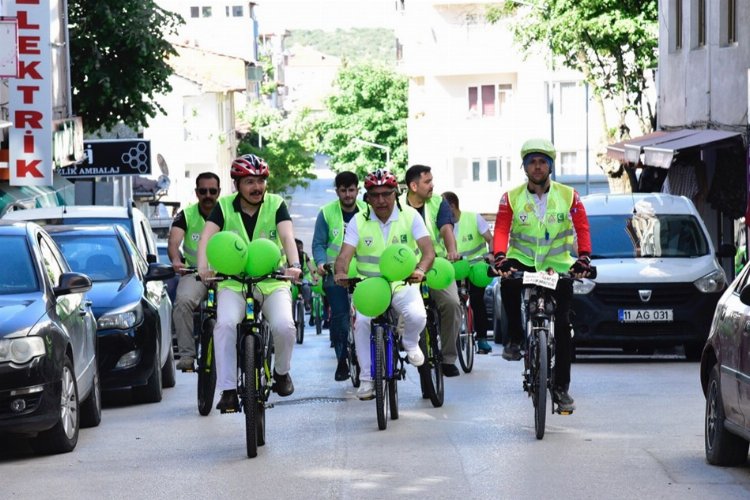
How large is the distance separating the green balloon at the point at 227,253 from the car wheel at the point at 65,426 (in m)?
1.19

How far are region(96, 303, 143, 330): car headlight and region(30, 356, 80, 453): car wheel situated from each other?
294 cm

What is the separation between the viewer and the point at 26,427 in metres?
10.4

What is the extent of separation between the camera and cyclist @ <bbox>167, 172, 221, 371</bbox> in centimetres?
1413

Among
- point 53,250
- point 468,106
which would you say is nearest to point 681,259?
point 53,250

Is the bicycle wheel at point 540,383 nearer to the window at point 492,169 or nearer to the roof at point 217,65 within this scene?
the window at point 492,169

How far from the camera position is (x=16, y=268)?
11.5 metres

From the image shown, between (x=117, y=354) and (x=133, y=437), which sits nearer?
(x=133, y=437)

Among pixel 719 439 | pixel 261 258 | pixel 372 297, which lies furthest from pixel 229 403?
pixel 719 439

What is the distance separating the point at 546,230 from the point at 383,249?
53.4 inches

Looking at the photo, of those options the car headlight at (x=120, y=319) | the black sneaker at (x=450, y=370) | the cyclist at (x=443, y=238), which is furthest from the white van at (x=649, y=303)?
the car headlight at (x=120, y=319)

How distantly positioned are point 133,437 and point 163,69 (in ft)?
72.2

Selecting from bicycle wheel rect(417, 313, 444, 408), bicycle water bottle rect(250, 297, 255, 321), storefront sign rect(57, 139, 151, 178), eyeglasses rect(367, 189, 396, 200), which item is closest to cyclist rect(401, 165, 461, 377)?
bicycle wheel rect(417, 313, 444, 408)

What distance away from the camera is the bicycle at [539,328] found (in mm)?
11055

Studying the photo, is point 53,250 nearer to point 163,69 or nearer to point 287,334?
point 287,334
